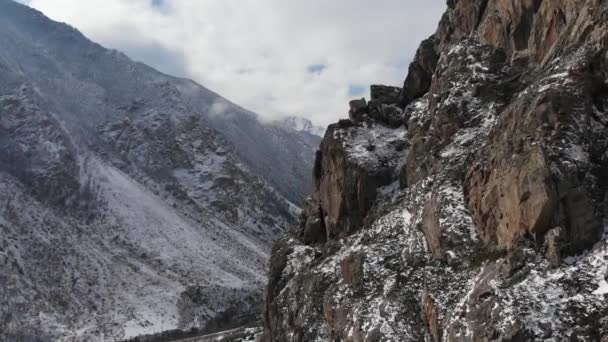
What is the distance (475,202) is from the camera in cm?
3609

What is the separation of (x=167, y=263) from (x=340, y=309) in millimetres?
158854

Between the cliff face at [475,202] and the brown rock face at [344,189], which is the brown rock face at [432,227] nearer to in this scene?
the cliff face at [475,202]

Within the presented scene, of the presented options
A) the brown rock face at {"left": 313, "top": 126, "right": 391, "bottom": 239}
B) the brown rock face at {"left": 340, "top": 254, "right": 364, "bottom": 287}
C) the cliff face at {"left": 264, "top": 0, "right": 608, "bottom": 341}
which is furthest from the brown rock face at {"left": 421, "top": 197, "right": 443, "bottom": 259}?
the brown rock face at {"left": 313, "top": 126, "right": 391, "bottom": 239}

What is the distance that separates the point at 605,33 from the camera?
32906 mm

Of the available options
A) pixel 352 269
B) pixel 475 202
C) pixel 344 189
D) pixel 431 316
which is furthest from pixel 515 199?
pixel 344 189

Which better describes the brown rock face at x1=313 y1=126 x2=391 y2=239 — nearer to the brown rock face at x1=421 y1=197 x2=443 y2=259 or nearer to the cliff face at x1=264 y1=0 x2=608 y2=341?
the cliff face at x1=264 y1=0 x2=608 y2=341

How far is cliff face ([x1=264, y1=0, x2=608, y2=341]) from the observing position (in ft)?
93.8

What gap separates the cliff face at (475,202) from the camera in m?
28.6

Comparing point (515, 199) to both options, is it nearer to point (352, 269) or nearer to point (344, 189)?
point (352, 269)

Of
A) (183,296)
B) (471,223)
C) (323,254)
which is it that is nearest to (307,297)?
(323,254)

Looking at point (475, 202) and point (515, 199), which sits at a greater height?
point (515, 199)

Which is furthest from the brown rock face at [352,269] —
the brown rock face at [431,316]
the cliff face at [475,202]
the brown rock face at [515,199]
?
the brown rock face at [515,199]

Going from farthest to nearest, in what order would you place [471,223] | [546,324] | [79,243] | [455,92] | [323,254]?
[79,243]
[323,254]
[455,92]
[471,223]
[546,324]

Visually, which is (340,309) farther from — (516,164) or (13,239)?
(13,239)
